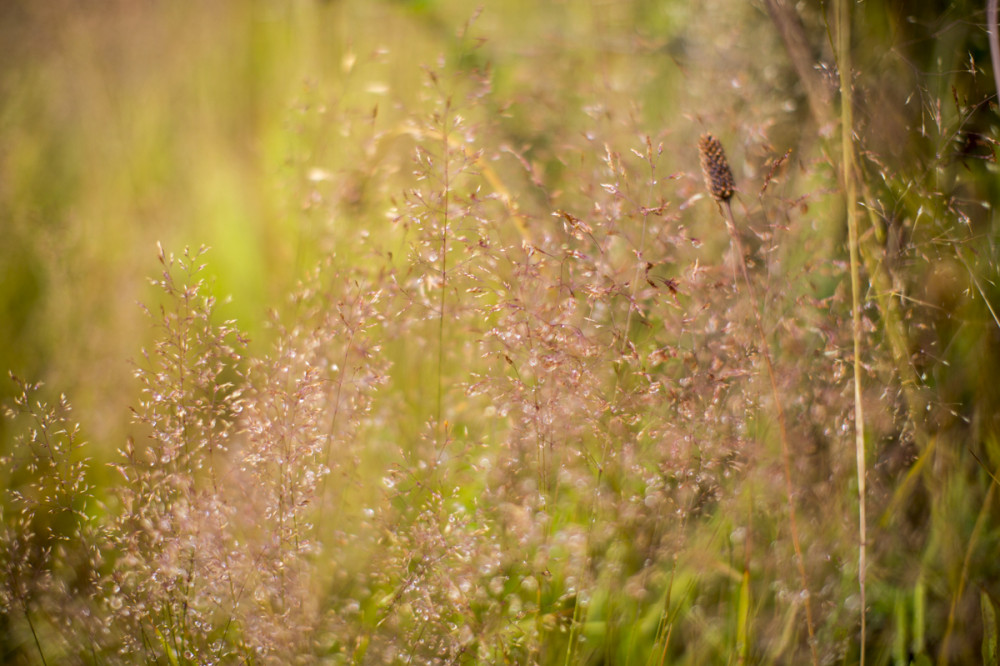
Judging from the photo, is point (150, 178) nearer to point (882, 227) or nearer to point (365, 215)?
point (365, 215)

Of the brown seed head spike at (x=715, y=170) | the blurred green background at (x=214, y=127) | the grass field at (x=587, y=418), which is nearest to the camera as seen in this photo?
the brown seed head spike at (x=715, y=170)

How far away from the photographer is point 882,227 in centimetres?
119

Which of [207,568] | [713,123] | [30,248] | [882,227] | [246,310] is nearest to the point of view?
[207,568]

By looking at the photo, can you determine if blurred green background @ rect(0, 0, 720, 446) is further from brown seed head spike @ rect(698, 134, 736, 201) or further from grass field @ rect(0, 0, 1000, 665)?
brown seed head spike @ rect(698, 134, 736, 201)

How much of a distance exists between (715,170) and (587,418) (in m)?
0.42

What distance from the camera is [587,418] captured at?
0.97 m

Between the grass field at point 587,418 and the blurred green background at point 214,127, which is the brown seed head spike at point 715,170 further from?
the blurred green background at point 214,127

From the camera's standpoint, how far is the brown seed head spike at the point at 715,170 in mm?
819

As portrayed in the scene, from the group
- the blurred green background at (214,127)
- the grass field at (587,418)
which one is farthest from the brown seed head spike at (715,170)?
the blurred green background at (214,127)

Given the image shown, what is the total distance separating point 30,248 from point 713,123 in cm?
200

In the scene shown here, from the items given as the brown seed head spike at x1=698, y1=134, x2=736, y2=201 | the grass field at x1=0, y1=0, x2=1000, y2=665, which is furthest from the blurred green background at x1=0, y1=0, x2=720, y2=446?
the brown seed head spike at x1=698, y1=134, x2=736, y2=201

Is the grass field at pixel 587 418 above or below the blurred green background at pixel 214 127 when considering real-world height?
below

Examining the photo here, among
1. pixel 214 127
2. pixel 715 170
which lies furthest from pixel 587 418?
pixel 214 127

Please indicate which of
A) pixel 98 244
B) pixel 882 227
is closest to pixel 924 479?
pixel 882 227
